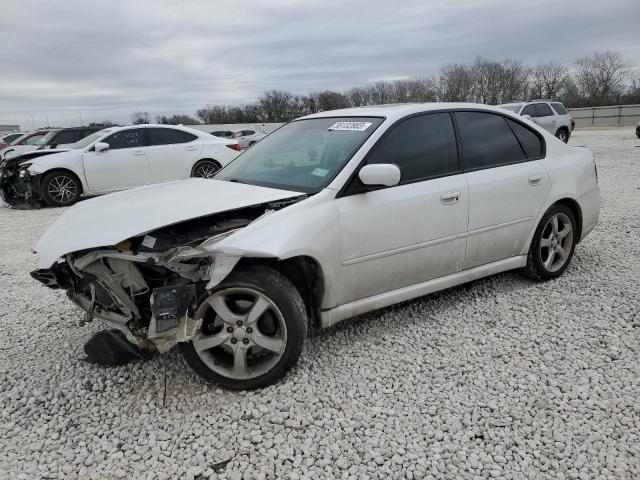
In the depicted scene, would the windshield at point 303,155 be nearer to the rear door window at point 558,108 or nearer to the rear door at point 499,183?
the rear door at point 499,183

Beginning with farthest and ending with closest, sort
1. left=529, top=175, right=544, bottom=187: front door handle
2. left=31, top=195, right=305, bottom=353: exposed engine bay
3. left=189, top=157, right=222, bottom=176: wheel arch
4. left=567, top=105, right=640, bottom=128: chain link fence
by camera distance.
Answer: left=567, top=105, right=640, bottom=128: chain link fence, left=189, top=157, right=222, bottom=176: wheel arch, left=529, top=175, right=544, bottom=187: front door handle, left=31, top=195, right=305, bottom=353: exposed engine bay

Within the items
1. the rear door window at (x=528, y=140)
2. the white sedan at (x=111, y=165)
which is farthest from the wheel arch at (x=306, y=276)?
the white sedan at (x=111, y=165)

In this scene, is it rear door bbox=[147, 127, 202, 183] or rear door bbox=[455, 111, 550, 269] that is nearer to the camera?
rear door bbox=[455, 111, 550, 269]

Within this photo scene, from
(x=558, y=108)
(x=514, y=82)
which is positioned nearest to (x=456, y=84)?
(x=514, y=82)

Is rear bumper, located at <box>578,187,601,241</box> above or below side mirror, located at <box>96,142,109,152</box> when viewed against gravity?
below

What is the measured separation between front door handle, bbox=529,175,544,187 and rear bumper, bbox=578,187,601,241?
573 millimetres

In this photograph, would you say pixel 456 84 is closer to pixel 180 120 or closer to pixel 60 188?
pixel 180 120

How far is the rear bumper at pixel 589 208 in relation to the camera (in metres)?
4.62

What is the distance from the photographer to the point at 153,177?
1061cm

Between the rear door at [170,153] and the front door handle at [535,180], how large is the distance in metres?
8.01

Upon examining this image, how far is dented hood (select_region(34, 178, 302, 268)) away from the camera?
→ 2865mm

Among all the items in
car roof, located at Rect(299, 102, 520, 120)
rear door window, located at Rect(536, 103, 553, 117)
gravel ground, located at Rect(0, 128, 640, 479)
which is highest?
rear door window, located at Rect(536, 103, 553, 117)

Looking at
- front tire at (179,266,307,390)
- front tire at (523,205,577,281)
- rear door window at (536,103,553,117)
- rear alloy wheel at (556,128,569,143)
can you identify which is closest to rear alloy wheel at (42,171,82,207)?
front tire at (179,266,307,390)

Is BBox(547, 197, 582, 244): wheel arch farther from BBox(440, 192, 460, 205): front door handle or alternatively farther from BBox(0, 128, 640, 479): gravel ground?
BBox(440, 192, 460, 205): front door handle
